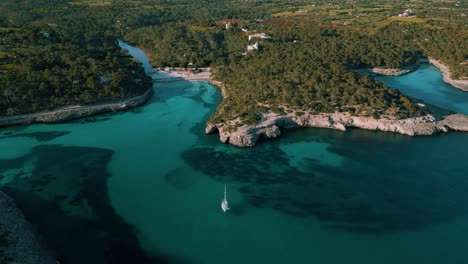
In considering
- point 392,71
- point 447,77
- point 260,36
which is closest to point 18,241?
point 392,71

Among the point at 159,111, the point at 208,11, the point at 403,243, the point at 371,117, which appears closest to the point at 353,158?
the point at 371,117

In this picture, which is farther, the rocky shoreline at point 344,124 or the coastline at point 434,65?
the coastline at point 434,65

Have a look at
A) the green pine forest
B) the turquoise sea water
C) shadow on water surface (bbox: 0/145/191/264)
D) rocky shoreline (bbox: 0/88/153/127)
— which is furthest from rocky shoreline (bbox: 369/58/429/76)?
shadow on water surface (bbox: 0/145/191/264)

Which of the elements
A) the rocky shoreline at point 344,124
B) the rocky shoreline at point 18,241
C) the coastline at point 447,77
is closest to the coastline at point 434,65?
the coastline at point 447,77

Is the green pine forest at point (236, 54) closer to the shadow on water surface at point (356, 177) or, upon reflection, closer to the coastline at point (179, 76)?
the coastline at point (179, 76)

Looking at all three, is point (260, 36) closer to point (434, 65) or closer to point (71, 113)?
point (434, 65)

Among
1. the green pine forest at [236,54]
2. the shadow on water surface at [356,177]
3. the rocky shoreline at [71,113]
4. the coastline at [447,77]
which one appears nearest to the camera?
the shadow on water surface at [356,177]

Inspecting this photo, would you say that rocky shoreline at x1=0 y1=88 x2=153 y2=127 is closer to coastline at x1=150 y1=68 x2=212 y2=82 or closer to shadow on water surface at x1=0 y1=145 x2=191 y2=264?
shadow on water surface at x1=0 y1=145 x2=191 y2=264
